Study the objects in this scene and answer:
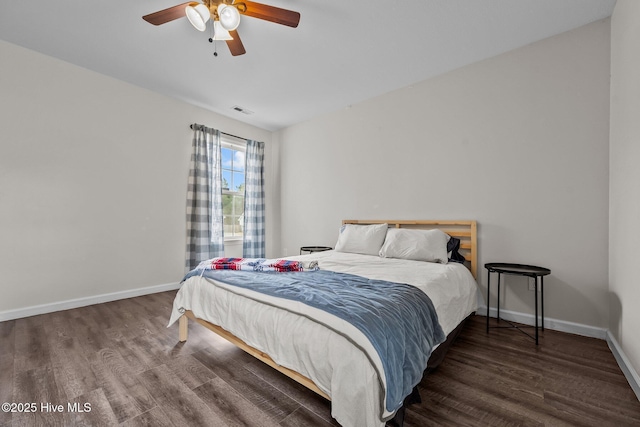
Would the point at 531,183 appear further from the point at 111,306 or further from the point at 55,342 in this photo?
the point at 111,306

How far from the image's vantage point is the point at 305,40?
247 cm

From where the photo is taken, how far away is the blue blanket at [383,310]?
113 centimetres

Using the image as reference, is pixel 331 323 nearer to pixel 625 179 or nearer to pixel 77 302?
pixel 625 179

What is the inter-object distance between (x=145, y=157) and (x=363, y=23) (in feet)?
10.0

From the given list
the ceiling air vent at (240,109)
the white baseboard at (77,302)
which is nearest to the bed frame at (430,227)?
the white baseboard at (77,302)

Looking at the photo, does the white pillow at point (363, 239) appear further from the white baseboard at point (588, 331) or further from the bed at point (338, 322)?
the white baseboard at point (588, 331)

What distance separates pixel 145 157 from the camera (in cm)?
347

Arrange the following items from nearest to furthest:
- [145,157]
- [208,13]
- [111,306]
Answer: [208,13]
[111,306]
[145,157]

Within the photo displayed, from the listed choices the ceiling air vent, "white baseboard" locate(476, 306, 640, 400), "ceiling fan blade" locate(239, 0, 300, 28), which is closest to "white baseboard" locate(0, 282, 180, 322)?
the ceiling air vent

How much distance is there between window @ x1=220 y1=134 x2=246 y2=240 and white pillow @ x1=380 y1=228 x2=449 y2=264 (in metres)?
2.69

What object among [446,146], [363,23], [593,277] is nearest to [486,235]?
[593,277]

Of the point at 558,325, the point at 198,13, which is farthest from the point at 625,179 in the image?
the point at 198,13

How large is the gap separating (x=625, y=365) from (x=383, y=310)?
1744mm

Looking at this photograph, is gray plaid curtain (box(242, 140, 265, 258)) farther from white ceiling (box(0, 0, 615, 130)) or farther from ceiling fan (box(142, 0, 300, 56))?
ceiling fan (box(142, 0, 300, 56))
